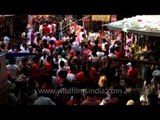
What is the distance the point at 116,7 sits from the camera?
5.53 m

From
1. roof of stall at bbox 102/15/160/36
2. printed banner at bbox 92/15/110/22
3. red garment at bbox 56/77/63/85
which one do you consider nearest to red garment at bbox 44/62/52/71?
red garment at bbox 56/77/63/85

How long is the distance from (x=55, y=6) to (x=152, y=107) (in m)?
2.09

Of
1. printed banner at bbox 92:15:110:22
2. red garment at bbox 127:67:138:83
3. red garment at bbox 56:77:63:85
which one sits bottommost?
red garment at bbox 127:67:138:83

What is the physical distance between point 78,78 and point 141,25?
11.5 feet

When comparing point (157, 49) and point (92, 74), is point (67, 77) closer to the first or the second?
point (92, 74)

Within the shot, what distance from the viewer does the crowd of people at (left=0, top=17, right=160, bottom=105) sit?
7.08 meters

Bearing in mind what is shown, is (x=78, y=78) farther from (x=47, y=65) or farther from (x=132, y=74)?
(x=132, y=74)

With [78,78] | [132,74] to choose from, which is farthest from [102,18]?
[78,78]

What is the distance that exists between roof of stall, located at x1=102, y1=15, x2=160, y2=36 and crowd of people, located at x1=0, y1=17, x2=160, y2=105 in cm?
78

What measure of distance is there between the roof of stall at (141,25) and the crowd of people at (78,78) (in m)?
0.78

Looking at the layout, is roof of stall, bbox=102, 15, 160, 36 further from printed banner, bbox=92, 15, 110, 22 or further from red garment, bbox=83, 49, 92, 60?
printed banner, bbox=92, 15, 110, 22

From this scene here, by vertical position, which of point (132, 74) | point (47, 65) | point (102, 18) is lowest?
point (132, 74)

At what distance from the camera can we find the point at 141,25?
11.2m

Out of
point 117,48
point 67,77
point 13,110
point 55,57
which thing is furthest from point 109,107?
point 117,48
